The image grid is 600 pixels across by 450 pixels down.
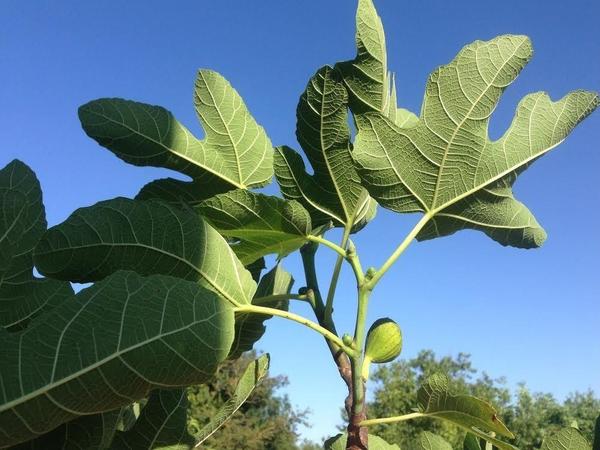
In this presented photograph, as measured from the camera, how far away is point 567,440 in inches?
48.5

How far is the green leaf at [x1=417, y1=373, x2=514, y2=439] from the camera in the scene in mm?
1047

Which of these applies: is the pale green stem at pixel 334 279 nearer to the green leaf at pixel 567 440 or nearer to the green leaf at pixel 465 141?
the green leaf at pixel 465 141

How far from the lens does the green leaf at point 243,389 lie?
1274mm

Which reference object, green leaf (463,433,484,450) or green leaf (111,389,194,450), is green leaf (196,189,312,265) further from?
green leaf (463,433,484,450)

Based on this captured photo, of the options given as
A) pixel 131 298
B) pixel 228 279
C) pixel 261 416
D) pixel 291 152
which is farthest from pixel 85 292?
pixel 261 416

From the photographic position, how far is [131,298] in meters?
0.79

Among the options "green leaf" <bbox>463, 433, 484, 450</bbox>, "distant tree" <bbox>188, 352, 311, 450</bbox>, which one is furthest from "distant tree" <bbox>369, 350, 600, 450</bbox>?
"green leaf" <bbox>463, 433, 484, 450</bbox>

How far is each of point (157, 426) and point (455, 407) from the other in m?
0.54

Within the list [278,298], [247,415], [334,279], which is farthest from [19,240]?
[247,415]

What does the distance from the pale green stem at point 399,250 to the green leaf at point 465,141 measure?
0.03 meters

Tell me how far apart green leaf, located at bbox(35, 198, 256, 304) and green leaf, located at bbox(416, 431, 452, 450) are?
0.64 m

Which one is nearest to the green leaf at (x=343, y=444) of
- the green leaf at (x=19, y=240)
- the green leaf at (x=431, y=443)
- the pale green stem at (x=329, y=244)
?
the green leaf at (x=431, y=443)

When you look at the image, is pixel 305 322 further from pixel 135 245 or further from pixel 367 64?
pixel 367 64

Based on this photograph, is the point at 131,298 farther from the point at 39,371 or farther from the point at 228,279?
the point at 228,279
